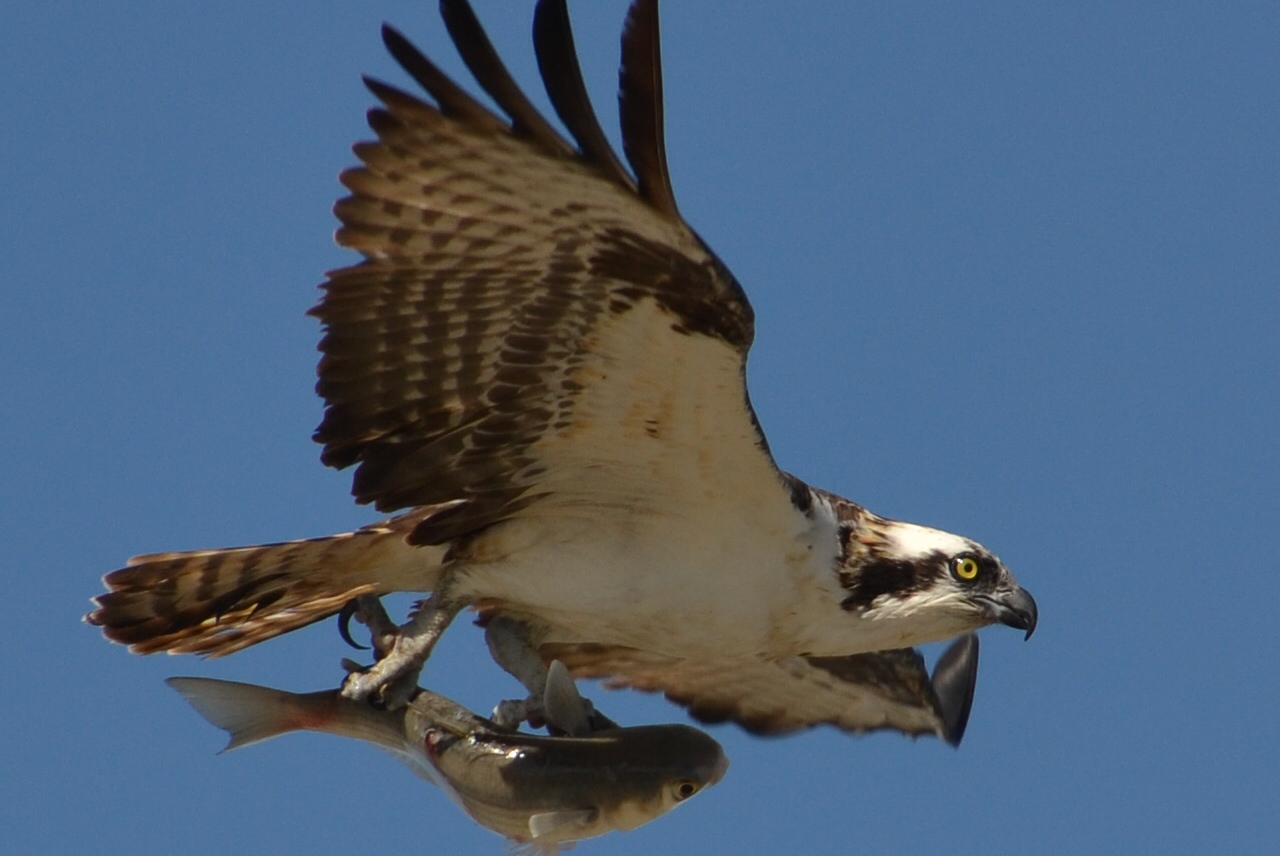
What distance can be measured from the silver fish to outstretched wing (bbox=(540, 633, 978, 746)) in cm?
209

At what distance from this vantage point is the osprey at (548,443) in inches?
250

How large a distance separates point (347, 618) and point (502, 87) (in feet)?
7.90

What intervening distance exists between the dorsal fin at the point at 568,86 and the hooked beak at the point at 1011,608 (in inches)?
91.7

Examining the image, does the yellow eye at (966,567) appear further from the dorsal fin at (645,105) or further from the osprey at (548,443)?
the dorsal fin at (645,105)

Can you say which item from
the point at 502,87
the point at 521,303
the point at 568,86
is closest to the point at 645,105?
the point at 568,86

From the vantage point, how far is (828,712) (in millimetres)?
9367

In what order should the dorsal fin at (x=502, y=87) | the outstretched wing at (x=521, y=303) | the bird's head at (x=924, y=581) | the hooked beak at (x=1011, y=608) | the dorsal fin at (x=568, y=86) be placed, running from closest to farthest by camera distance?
the dorsal fin at (x=568, y=86), the dorsal fin at (x=502, y=87), the outstretched wing at (x=521, y=303), the bird's head at (x=924, y=581), the hooked beak at (x=1011, y=608)

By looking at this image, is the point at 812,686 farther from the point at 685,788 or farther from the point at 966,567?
the point at 685,788

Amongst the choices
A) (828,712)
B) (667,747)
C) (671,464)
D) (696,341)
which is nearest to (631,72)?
(696,341)

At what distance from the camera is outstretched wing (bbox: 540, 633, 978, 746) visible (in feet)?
30.0

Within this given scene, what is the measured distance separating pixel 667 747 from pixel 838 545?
Result: 3.64ft

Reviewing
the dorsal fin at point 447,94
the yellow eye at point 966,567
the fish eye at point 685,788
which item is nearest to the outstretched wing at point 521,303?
the dorsal fin at point 447,94

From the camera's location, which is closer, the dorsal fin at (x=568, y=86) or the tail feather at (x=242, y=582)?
the dorsal fin at (x=568, y=86)

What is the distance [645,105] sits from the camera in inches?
236
